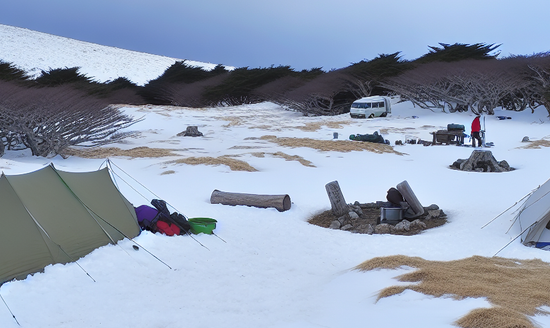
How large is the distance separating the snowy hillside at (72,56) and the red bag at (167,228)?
62.1m

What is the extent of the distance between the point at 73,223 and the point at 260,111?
124ft

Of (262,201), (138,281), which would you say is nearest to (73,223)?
(138,281)

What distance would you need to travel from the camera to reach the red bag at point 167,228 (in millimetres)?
9336

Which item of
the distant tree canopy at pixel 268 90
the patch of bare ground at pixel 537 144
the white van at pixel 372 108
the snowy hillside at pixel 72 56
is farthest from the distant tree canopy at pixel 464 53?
the snowy hillside at pixel 72 56

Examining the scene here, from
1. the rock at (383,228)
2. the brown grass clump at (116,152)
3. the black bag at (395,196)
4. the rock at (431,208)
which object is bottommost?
the rock at (383,228)

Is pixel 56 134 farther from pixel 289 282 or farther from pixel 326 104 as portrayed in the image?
pixel 326 104

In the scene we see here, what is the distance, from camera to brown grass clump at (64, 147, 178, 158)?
61.0 ft

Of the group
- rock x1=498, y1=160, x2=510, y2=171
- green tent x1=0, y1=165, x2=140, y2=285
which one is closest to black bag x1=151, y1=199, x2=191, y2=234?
green tent x1=0, y1=165, x2=140, y2=285

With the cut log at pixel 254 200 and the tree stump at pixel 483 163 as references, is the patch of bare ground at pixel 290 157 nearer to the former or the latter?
the tree stump at pixel 483 163

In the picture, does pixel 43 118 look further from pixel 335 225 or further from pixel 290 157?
pixel 335 225

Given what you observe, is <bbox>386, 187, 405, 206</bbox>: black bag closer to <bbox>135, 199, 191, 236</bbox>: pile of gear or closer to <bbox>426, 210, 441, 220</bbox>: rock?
<bbox>426, 210, 441, 220</bbox>: rock

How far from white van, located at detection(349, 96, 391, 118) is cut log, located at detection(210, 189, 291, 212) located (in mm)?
24857

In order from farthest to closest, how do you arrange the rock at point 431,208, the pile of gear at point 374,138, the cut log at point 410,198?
1. the pile of gear at point 374,138
2. the rock at point 431,208
3. the cut log at point 410,198

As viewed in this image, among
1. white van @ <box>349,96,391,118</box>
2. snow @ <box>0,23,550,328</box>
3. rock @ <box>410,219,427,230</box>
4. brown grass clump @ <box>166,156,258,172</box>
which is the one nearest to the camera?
snow @ <box>0,23,550,328</box>
